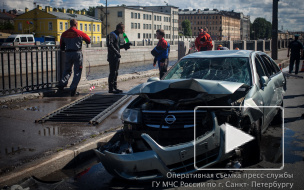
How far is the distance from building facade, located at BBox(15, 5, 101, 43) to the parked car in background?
83.9 metres

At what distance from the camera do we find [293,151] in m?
5.70

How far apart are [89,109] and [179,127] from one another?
15.0ft

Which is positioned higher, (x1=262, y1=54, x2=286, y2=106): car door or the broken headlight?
(x1=262, y1=54, x2=286, y2=106): car door

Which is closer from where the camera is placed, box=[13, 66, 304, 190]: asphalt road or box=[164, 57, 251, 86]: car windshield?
box=[13, 66, 304, 190]: asphalt road

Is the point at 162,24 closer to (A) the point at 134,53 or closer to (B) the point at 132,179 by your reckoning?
(A) the point at 134,53

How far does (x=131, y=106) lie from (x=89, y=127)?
2231mm

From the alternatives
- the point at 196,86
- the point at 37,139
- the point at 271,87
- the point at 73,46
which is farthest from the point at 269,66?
the point at 73,46

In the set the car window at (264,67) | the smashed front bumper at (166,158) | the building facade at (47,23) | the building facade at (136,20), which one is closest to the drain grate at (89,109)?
the smashed front bumper at (166,158)

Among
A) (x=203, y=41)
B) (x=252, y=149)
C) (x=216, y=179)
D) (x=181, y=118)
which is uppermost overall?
(x=203, y=41)

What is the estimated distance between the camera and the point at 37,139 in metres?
6.15

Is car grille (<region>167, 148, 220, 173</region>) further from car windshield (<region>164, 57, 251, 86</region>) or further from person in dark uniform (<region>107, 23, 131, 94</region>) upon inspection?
person in dark uniform (<region>107, 23, 131, 94</region>)

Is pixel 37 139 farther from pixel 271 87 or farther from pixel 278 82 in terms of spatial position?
pixel 278 82

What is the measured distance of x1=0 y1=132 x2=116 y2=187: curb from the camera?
442 centimetres

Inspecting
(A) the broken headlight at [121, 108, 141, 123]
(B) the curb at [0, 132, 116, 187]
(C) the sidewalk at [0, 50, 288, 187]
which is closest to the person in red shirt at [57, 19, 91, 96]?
(C) the sidewalk at [0, 50, 288, 187]
